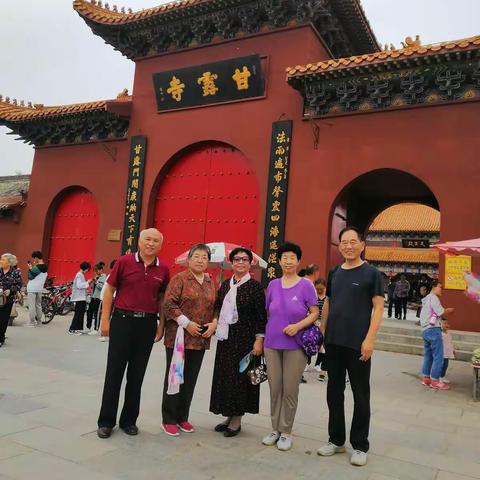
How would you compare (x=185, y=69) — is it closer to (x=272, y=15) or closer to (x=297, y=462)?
(x=272, y=15)

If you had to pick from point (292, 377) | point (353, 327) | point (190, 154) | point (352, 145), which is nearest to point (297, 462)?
point (292, 377)

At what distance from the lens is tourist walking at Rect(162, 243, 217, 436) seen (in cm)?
341

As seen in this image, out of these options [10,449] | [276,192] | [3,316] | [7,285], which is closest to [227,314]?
[10,449]

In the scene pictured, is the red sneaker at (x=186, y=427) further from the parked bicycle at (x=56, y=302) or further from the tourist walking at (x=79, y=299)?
the parked bicycle at (x=56, y=302)

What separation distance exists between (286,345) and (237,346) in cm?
42

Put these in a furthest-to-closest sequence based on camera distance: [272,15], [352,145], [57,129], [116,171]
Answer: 1. [57,129]
2. [116,171]
3. [272,15]
4. [352,145]

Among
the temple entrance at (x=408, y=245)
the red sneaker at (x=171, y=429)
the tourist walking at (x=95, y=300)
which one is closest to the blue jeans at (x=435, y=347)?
the red sneaker at (x=171, y=429)

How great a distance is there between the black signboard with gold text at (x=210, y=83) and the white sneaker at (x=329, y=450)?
8.69m

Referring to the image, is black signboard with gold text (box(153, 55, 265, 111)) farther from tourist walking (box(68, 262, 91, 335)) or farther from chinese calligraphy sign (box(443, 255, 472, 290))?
chinese calligraphy sign (box(443, 255, 472, 290))

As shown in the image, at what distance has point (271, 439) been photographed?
3342mm

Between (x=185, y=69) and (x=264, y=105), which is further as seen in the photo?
(x=185, y=69)

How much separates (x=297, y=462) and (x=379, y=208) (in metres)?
10.8

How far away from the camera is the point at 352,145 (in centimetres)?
952

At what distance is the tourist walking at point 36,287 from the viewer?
8.93m
